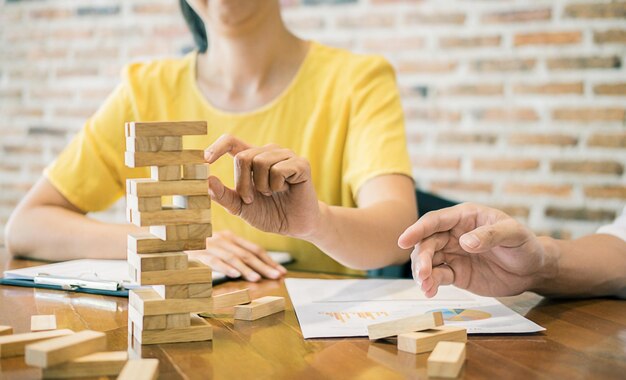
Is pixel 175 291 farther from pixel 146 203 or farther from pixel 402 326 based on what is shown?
pixel 402 326

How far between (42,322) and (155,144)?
0.31m

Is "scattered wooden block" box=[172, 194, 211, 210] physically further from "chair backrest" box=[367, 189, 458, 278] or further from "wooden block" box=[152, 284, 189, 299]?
"chair backrest" box=[367, 189, 458, 278]

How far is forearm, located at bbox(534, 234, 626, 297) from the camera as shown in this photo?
3.88ft

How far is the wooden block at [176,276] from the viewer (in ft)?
2.97

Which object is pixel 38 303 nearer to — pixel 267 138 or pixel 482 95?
pixel 267 138

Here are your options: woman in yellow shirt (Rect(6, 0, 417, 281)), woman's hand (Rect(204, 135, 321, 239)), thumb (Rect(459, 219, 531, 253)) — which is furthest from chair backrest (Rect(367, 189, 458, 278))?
thumb (Rect(459, 219, 531, 253))

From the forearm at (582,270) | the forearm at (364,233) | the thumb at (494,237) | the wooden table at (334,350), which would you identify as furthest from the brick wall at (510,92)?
the thumb at (494,237)

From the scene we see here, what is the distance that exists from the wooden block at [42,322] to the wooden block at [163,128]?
0.29m

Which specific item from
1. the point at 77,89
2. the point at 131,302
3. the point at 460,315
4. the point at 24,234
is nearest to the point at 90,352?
the point at 131,302

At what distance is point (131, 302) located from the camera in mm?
962

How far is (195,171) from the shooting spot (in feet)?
3.06

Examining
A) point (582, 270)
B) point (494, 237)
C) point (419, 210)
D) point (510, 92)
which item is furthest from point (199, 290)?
point (510, 92)

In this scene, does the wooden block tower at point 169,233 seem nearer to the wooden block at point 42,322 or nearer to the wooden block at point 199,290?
the wooden block at point 199,290

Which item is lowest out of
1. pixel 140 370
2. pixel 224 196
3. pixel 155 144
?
pixel 140 370
